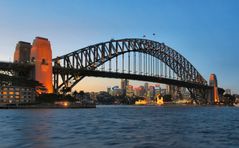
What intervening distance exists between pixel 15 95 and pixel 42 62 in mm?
10902

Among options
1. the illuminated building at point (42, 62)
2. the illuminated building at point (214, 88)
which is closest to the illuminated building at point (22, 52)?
the illuminated building at point (42, 62)

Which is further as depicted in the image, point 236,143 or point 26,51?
point 26,51

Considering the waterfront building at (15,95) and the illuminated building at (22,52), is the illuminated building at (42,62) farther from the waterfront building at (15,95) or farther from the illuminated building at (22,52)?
the illuminated building at (22,52)

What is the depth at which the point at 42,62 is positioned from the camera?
98.2 m

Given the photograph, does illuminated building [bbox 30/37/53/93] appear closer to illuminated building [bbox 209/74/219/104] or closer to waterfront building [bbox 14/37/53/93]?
waterfront building [bbox 14/37/53/93]

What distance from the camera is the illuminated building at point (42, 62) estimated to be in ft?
320

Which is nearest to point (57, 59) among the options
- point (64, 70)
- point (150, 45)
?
point (64, 70)

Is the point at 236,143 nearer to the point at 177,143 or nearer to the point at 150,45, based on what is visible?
the point at 177,143

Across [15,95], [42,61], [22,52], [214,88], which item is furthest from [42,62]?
[214,88]

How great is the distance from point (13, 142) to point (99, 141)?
491cm

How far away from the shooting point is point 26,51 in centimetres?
10662

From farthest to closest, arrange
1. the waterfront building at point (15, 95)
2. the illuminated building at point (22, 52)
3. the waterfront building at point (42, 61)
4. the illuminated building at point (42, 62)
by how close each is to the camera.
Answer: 1. the illuminated building at point (22, 52)
2. the waterfront building at point (42, 61)
3. the illuminated building at point (42, 62)
4. the waterfront building at point (15, 95)

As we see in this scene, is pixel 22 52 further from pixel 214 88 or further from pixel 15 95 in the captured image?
pixel 214 88

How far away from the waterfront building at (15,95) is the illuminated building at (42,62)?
14.4 ft
